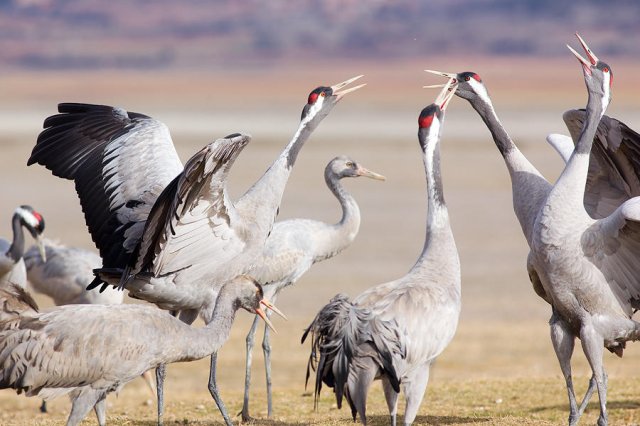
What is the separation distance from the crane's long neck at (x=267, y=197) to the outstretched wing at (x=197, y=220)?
191 millimetres

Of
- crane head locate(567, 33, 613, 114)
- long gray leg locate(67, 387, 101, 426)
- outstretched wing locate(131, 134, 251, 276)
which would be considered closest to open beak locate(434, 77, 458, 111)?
crane head locate(567, 33, 613, 114)

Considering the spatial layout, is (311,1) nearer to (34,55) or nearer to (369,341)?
(34,55)

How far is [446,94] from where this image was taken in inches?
317

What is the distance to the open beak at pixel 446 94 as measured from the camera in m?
7.79

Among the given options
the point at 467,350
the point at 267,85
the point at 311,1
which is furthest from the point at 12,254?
the point at 311,1

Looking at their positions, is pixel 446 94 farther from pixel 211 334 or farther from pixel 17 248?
pixel 17 248

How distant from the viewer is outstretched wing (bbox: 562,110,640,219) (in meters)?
8.15

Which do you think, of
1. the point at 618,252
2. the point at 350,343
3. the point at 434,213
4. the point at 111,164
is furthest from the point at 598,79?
the point at 111,164

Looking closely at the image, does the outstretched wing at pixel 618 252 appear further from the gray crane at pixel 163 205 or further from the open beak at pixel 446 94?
the gray crane at pixel 163 205

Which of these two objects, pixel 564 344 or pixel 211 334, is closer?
pixel 211 334

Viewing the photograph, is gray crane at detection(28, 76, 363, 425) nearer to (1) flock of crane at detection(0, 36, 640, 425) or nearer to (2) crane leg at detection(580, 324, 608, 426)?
(1) flock of crane at detection(0, 36, 640, 425)

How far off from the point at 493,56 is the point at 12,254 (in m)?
110

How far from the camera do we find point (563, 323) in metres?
7.70

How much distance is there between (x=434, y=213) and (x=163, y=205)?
173cm
